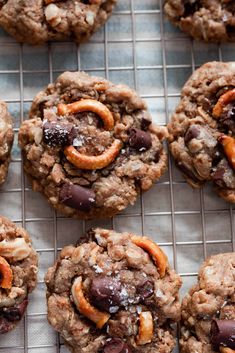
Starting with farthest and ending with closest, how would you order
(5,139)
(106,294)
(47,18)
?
(47,18) < (5,139) < (106,294)

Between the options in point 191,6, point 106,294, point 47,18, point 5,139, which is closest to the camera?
point 106,294

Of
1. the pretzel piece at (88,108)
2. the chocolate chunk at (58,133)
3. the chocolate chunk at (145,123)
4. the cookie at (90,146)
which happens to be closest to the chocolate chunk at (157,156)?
A: the cookie at (90,146)

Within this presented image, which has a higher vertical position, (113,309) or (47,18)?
(47,18)

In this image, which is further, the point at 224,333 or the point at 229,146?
the point at 229,146

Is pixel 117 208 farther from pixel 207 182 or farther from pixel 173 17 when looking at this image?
pixel 173 17

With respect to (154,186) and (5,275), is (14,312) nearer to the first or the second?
(5,275)

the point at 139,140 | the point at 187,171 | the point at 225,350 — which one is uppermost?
the point at 139,140

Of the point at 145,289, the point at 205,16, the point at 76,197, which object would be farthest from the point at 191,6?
the point at 145,289
